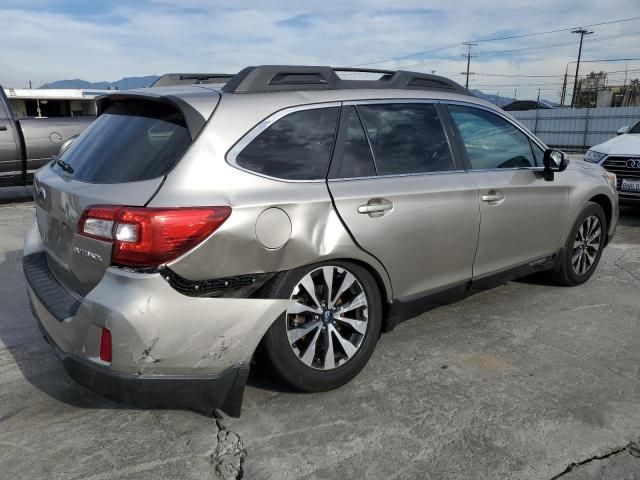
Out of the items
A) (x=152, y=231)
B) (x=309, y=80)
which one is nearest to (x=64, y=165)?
(x=152, y=231)

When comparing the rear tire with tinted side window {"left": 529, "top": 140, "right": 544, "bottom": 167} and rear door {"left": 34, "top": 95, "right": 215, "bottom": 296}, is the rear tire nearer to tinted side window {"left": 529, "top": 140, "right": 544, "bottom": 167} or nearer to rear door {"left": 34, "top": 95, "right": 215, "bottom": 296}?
tinted side window {"left": 529, "top": 140, "right": 544, "bottom": 167}

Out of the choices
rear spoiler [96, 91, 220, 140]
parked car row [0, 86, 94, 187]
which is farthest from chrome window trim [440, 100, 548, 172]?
parked car row [0, 86, 94, 187]

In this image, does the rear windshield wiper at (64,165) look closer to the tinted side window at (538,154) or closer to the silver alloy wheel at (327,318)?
the silver alloy wheel at (327,318)

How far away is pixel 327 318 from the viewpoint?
116 inches

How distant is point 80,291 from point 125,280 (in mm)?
399

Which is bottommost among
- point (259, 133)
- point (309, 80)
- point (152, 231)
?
point (152, 231)

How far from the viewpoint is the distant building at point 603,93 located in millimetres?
44281

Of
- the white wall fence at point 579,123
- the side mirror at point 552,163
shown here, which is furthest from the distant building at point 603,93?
the side mirror at point 552,163

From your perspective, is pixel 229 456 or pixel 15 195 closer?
pixel 229 456

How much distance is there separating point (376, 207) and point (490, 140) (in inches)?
54.6

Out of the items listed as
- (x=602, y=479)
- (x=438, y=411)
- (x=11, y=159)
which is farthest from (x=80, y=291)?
(x=11, y=159)

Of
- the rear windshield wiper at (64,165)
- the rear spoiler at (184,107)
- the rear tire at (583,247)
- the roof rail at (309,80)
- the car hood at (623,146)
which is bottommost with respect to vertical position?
A: the rear tire at (583,247)

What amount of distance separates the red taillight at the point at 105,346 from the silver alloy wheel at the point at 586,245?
3786mm

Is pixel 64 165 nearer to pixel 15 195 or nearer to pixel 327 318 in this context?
pixel 327 318
